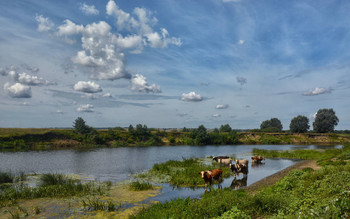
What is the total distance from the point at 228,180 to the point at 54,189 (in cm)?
1480

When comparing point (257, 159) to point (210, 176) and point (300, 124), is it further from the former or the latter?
point (300, 124)

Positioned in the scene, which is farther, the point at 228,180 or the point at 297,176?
the point at 228,180

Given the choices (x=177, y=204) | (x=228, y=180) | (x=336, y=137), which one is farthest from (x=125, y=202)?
(x=336, y=137)

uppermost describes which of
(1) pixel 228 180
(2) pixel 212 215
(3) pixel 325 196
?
(3) pixel 325 196

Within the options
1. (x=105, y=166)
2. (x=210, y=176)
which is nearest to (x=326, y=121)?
(x=105, y=166)

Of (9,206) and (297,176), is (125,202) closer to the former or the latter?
(9,206)

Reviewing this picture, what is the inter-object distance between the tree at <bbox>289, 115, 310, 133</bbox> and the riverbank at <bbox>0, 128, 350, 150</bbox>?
2327 centimetres

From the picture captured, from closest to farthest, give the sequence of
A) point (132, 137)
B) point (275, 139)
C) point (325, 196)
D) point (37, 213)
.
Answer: point (325, 196), point (37, 213), point (132, 137), point (275, 139)

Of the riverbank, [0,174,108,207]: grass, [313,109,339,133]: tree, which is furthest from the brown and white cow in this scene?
[313,109,339,133]: tree

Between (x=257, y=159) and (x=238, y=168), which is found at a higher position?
(x=238, y=168)

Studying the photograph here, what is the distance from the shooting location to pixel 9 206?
13.5 m

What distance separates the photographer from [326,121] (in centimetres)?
11419

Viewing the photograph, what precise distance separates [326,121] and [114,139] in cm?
10591

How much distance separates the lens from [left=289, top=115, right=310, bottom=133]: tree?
121625mm
